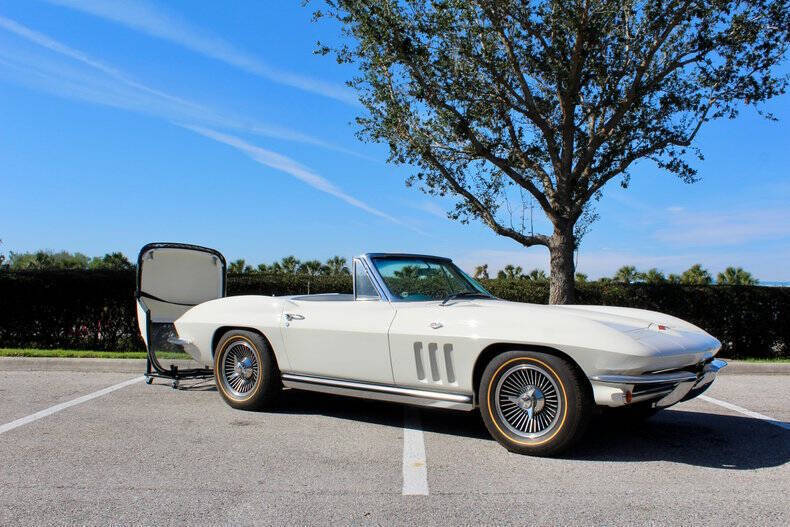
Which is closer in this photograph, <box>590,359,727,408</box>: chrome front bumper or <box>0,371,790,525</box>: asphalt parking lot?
<box>0,371,790,525</box>: asphalt parking lot

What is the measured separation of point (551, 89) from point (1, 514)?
1193 centimetres

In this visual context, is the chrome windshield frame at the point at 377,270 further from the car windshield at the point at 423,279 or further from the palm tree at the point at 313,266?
the palm tree at the point at 313,266

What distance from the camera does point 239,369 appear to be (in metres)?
6.11

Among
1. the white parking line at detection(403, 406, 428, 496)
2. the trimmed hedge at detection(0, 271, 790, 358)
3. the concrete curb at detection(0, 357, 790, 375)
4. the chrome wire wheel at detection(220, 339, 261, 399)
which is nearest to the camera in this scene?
the white parking line at detection(403, 406, 428, 496)

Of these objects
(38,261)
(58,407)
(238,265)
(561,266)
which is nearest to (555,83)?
(561,266)

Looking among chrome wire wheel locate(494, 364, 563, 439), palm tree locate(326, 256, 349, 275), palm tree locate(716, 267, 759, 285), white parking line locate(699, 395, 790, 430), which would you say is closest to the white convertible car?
chrome wire wheel locate(494, 364, 563, 439)

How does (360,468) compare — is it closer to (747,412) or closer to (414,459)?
(414,459)

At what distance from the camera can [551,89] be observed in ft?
42.5

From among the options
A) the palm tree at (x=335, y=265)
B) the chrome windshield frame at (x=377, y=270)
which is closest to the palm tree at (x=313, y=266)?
the palm tree at (x=335, y=265)

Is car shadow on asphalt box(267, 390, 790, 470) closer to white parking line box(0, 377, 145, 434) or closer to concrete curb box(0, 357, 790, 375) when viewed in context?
white parking line box(0, 377, 145, 434)

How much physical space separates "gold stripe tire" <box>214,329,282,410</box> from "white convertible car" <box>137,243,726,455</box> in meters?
0.01

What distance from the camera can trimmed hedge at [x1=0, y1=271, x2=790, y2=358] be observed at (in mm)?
11477

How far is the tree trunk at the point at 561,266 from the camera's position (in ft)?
38.6

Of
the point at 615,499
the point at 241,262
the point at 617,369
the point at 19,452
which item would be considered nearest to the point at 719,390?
the point at 617,369
